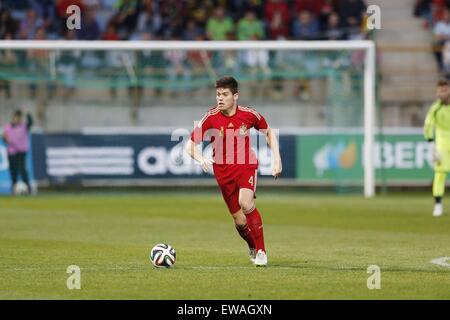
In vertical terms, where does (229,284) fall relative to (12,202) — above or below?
above

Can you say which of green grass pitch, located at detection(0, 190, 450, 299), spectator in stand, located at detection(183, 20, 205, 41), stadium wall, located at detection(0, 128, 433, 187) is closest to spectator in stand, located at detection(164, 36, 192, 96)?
stadium wall, located at detection(0, 128, 433, 187)

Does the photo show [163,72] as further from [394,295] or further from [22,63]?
[394,295]

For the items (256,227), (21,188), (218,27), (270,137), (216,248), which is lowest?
(21,188)

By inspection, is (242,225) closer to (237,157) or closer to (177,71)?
(237,157)

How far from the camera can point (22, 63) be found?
2612 centimetres

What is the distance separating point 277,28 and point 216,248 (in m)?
15.6

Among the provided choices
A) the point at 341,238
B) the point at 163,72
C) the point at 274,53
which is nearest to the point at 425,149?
the point at 274,53

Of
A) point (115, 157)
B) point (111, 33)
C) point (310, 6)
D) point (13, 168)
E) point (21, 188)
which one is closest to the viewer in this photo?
point (13, 168)

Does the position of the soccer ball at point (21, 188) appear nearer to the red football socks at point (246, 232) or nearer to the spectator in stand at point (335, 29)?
the spectator in stand at point (335, 29)

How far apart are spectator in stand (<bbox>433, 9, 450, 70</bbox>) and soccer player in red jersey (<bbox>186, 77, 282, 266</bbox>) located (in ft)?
59.8

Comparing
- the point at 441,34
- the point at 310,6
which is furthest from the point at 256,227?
the point at 441,34

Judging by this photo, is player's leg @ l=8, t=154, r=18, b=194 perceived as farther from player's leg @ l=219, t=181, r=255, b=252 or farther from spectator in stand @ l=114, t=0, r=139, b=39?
player's leg @ l=219, t=181, r=255, b=252

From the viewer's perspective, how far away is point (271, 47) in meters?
24.6
